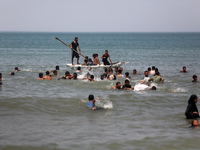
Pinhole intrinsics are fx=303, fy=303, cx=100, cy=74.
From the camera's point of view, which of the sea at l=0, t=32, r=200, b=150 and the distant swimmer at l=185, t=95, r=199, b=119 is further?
the distant swimmer at l=185, t=95, r=199, b=119

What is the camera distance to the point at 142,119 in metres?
12.0

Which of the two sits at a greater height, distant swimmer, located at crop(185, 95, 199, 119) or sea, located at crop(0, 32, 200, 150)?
distant swimmer, located at crop(185, 95, 199, 119)

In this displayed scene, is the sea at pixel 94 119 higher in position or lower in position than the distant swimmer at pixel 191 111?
lower

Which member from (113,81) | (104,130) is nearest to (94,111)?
(104,130)

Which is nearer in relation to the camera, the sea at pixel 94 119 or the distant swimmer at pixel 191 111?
the sea at pixel 94 119

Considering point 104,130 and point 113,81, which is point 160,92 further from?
point 104,130

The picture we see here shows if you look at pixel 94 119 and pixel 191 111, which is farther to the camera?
pixel 94 119

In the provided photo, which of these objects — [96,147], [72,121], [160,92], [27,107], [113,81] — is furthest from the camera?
[113,81]

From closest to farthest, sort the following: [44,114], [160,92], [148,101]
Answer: [44,114], [148,101], [160,92]

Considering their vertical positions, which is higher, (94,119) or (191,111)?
(191,111)

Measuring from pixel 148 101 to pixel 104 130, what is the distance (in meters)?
5.08

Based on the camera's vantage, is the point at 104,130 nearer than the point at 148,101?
Yes

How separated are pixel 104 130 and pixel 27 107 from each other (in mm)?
4782

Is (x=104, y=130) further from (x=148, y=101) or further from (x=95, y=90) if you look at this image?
(x=95, y=90)
